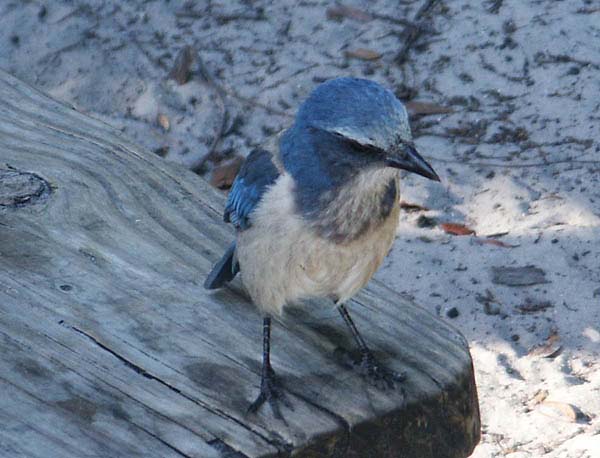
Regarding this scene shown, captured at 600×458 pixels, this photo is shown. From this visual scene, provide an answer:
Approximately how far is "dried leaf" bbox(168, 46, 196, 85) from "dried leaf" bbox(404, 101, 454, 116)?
164 centimetres

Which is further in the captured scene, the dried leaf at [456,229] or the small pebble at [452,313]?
the dried leaf at [456,229]

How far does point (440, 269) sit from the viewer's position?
557cm

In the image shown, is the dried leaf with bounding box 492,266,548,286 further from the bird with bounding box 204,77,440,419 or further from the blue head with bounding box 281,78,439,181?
the blue head with bounding box 281,78,439,181

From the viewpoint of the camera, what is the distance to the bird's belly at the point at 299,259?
3004 mm

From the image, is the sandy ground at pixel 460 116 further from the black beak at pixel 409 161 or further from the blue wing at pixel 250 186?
the black beak at pixel 409 161

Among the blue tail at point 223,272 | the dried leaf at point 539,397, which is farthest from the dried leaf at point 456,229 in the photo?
the blue tail at point 223,272

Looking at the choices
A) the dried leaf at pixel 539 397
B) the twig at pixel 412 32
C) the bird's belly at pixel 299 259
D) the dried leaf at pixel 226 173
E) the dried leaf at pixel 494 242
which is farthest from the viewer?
the twig at pixel 412 32

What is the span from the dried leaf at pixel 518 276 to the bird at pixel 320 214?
2402 mm

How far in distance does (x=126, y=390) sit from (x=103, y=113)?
494cm

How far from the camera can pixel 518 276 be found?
5438 millimetres

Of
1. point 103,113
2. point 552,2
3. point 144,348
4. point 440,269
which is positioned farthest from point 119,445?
point 552,2

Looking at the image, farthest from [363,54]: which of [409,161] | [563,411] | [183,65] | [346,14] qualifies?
[409,161]

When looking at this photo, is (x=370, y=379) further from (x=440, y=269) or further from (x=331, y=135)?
(x=440, y=269)

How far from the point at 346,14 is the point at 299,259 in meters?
4.85
